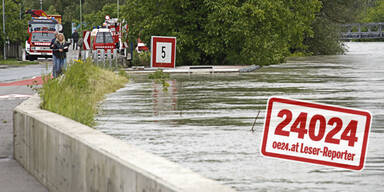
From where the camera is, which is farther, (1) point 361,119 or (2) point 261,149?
(1) point 361,119

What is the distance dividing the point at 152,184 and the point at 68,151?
2507 millimetres

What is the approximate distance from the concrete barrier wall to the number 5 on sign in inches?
528

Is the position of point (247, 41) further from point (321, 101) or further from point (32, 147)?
point (32, 147)

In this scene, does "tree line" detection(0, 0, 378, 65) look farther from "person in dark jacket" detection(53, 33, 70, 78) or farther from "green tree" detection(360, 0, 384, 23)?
"green tree" detection(360, 0, 384, 23)

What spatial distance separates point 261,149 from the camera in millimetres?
10570

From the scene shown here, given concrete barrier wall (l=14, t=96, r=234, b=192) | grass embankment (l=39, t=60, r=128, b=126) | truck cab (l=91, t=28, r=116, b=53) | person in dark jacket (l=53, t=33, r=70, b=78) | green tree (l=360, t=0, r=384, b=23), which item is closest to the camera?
concrete barrier wall (l=14, t=96, r=234, b=192)

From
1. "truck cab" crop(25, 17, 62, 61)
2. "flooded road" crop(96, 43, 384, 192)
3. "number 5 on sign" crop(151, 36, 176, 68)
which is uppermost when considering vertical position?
"number 5 on sign" crop(151, 36, 176, 68)

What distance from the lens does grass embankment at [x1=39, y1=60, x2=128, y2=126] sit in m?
11.2

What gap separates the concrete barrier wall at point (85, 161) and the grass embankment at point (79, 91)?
53 centimetres

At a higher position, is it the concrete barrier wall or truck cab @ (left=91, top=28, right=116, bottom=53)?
the concrete barrier wall

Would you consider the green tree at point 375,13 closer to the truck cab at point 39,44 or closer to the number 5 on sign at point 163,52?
the truck cab at point 39,44

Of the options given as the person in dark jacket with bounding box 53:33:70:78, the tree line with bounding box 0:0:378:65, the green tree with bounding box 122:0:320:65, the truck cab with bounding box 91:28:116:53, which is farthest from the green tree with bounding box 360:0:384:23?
the person in dark jacket with bounding box 53:33:70:78

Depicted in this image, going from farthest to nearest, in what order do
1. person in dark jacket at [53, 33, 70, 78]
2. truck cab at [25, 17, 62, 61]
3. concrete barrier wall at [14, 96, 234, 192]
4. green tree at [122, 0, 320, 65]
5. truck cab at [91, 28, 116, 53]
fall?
truck cab at [25, 17, 62, 61] < truck cab at [91, 28, 116, 53] < green tree at [122, 0, 320, 65] < person in dark jacket at [53, 33, 70, 78] < concrete barrier wall at [14, 96, 234, 192]

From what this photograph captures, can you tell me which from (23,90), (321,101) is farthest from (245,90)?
(23,90)
